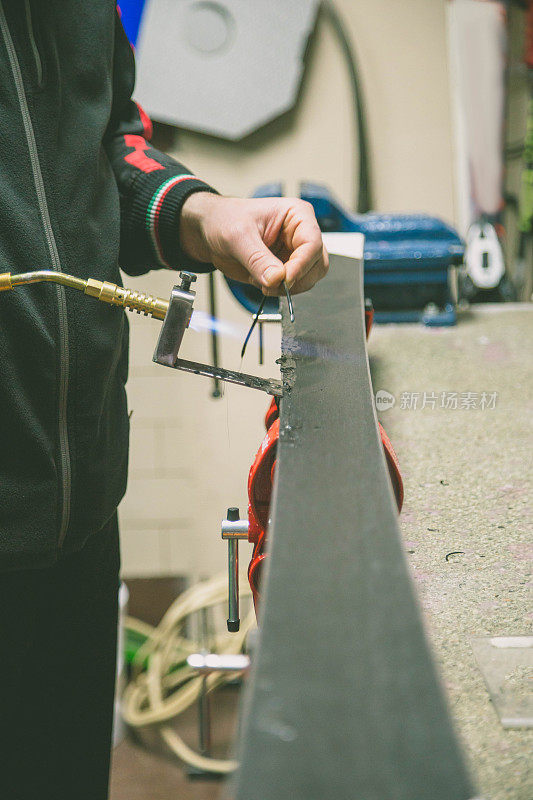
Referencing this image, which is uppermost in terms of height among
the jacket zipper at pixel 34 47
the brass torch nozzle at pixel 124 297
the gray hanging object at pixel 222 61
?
the gray hanging object at pixel 222 61

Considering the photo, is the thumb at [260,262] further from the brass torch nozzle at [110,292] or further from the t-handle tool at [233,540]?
the t-handle tool at [233,540]

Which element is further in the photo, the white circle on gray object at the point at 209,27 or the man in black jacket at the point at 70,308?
the white circle on gray object at the point at 209,27

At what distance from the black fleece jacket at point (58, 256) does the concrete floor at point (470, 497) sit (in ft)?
1.07

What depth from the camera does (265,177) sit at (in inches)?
73.0

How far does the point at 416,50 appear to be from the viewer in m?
1.79

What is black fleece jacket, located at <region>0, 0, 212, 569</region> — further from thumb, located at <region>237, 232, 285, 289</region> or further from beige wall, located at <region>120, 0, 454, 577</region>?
beige wall, located at <region>120, 0, 454, 577</region>

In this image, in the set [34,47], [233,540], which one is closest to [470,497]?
[233,540]

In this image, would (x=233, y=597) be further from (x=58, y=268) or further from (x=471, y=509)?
(x=58, y=268)

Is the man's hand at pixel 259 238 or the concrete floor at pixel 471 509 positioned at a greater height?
the man's hand at pixel 259 238

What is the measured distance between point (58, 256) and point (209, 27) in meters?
1.44

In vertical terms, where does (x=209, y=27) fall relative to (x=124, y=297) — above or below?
above

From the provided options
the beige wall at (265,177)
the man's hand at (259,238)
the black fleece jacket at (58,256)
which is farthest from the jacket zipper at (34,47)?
the beige wall at (265,177)

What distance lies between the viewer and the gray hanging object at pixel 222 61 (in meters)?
1.74

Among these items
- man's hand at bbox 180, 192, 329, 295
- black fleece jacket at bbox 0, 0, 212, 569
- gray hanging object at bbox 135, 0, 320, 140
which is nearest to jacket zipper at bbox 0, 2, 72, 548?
black fleece jacket at bbox 0, 0, 212, 569
